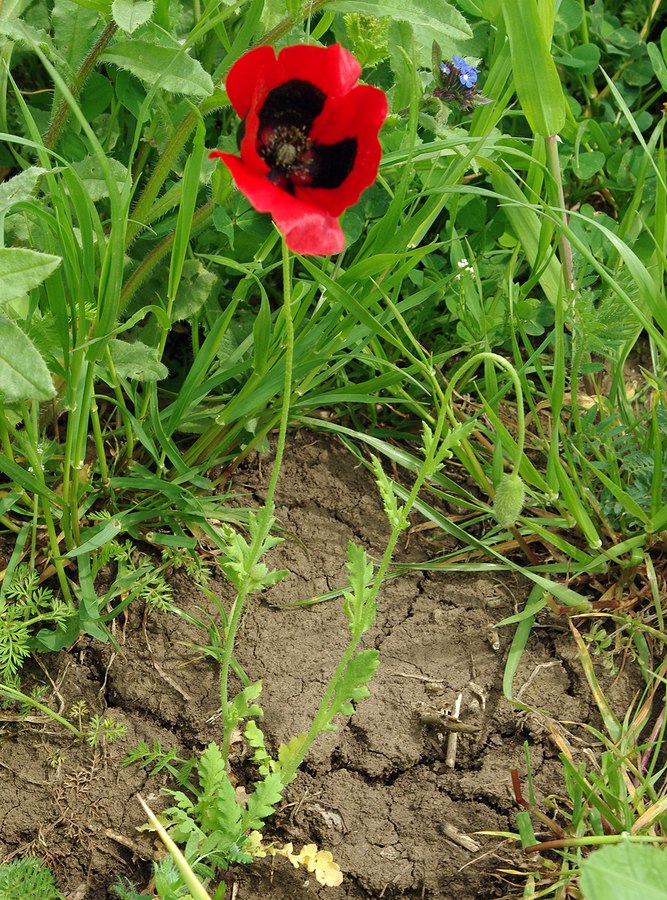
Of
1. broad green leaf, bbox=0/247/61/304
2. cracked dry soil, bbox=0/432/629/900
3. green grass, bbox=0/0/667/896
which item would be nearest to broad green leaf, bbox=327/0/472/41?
green grass, bbox=0/0/667/896

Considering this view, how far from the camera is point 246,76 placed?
3.91 feet

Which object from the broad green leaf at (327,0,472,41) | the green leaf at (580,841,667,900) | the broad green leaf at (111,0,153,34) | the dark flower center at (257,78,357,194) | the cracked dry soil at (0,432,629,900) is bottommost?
the cracked dry soil at (0,432,629,900)

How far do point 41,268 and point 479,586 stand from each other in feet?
3.89

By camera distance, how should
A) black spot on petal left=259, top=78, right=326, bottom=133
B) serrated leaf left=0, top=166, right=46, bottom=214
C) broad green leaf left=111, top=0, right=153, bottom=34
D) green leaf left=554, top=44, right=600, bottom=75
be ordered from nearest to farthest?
A: black spot on petal left=259, top=78, right=326, bottom=133 → serrated leaf left=0, top=166, right=46, bottom=214 → broad green leaf left=111, top=0, right=153, bottom=34 → green leaf left=554, top=44, right=600, bottom=75

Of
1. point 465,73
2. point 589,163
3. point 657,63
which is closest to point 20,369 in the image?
point 465,73

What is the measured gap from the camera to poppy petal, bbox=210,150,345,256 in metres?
1.13

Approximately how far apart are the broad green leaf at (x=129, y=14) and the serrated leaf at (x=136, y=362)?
0.57 meters

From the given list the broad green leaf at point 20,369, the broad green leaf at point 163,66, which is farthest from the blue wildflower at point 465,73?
the broad green leaf at point 20,369

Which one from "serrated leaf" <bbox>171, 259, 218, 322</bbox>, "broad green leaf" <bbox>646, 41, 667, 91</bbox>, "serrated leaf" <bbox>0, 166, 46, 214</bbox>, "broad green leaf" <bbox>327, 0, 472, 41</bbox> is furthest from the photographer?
"broad green leaf" <bbox>646, 41, 667, 91</bbox>

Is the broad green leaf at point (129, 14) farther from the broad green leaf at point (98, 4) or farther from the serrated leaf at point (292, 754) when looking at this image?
the serrated leaf at point (292, 754)

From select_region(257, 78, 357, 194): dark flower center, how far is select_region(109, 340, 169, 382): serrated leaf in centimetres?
60

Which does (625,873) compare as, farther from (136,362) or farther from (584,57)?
(584,57)

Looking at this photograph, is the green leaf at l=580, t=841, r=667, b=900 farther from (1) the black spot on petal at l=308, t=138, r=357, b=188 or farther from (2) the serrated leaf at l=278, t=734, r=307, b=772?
(1) the black spot on petal at l=308, t=138, r=357, b=188

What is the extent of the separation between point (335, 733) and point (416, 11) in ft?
4.46
